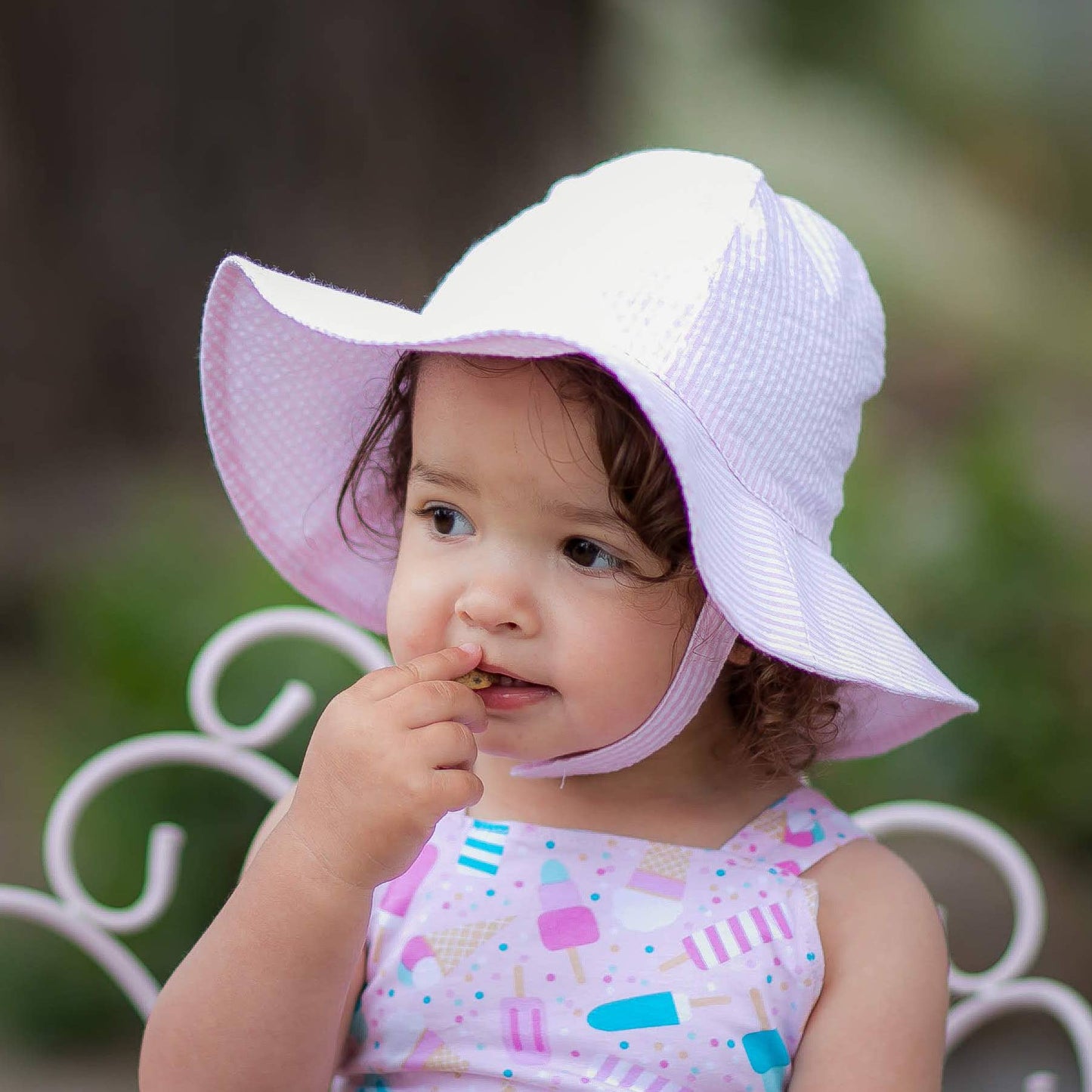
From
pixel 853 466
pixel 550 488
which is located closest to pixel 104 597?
pixel 853 466

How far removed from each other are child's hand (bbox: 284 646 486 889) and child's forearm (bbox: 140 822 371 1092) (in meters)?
0.02

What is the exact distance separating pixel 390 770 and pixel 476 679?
100mm

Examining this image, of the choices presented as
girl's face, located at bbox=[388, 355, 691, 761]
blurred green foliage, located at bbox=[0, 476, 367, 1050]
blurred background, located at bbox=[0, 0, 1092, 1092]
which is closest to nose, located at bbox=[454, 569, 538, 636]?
girl's face, located at bbox=[388, 355, 691, 761]

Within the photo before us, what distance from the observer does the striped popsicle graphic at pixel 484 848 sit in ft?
→ 3.78

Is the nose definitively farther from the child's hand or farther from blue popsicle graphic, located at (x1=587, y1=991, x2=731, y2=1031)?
blue popsicle graphic, located at (x1=587, y1=991, x2=731, y2=1031)

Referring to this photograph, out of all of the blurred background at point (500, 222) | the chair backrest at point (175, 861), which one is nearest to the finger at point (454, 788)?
the chair backrest at point (175, 861)

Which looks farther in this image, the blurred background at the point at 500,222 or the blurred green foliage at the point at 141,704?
the blurred background at the point at 500,222

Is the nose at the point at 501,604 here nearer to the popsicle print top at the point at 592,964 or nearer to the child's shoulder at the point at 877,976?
the popsicle print top at the point at 592,964

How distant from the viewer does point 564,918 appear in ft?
3.66

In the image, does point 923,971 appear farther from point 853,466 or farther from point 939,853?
point 853,466

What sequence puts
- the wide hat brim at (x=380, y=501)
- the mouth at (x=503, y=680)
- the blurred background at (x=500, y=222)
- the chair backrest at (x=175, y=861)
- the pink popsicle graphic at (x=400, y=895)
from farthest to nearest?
the blurred background at (x=500, y=222), the chair backrest at (x=175, y=861), the pink popsicle graphic at (x=400, y=895), the mouth at (x=503, y=680), the wide hat brim at (x=380, y=501)

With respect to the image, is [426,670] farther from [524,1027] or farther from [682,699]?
[524,1027]

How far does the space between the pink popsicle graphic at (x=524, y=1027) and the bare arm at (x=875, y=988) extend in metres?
0.20

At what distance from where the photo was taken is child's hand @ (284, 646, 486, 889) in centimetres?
96
